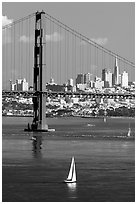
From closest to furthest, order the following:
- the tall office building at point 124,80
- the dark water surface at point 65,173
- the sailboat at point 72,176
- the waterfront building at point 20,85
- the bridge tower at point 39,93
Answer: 1. the dark water surface at point 65,173
2. the sailboat at point 72,176
3. the bridge tower at point 39,93
4. the waterfront building at point 20,85
5. the tall office building at point 124,80

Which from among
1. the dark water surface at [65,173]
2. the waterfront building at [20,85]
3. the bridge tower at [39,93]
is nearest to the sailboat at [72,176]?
the dark water surface at [65,173]

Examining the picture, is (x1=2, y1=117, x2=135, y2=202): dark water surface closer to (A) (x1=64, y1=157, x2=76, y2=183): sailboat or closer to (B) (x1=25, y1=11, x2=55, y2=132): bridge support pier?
(A) (x1=64, y1=157, x2=76, y2=183): sailboat

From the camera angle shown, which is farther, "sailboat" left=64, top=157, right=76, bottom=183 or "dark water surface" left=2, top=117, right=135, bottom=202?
"sailboat" left=64, top=157, right=76, bottom=183

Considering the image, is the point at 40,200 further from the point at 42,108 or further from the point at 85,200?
the point at 42,108

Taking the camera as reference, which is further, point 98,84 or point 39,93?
point 98,84

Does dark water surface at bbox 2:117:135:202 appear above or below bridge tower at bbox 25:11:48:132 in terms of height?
below

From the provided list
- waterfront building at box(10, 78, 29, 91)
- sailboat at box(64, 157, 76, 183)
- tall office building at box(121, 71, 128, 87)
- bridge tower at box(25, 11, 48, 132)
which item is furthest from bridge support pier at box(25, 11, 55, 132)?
tall office building at box(121, 71, 128, 87)

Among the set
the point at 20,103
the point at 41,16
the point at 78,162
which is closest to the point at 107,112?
the point at 20,103

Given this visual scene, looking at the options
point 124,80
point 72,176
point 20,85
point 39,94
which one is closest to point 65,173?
point 72,176

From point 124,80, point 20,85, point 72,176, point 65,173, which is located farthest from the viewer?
point 124,80

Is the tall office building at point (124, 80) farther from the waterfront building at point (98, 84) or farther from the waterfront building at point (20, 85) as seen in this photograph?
the waterfront building at point (20, 85)

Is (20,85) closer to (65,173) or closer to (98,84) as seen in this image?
(98,84)
